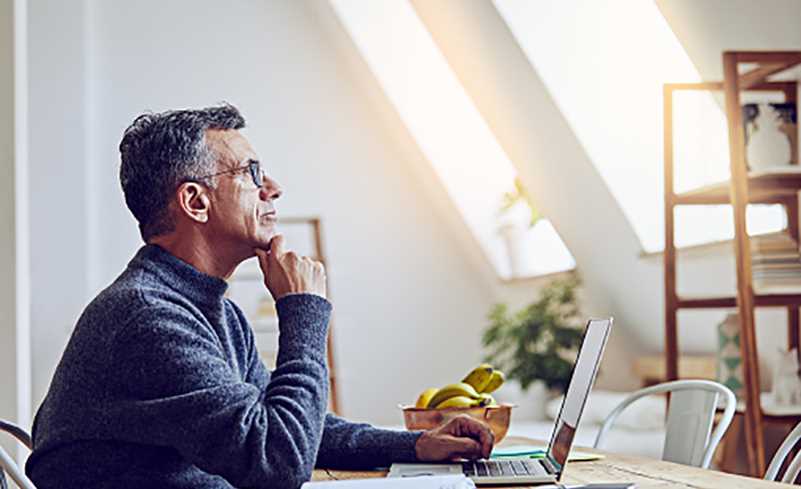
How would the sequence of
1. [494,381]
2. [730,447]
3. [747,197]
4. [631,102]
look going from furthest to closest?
1. [631,102]
2. [730,447]
3. [747,197]
4. [494,381]

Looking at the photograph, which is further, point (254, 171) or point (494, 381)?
point (494, 381)

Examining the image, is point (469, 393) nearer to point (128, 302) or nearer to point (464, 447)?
point (464, 447)

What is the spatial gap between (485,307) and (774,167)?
3622 millimetres

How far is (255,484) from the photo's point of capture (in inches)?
61.5

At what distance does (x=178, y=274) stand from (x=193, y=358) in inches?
8.2

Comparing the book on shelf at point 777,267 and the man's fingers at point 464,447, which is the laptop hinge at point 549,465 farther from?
the book on shelf at point 777,267

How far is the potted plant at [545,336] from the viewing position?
18.3 feet

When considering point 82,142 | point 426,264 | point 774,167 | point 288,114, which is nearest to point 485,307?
point 426,264

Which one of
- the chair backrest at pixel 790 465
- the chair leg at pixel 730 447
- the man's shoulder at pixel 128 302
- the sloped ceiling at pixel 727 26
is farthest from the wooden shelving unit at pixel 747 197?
the man's shoulder at pixel 128 302

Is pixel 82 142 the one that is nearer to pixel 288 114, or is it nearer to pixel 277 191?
pixel 288 114

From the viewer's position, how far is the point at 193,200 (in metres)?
1.80

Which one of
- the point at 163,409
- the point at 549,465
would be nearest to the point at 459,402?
the point at 549,465

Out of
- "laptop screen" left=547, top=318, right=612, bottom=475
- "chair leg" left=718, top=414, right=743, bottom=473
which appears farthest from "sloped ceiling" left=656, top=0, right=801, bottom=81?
"laptop screen" left=547, top=318, right=612, bottom=475

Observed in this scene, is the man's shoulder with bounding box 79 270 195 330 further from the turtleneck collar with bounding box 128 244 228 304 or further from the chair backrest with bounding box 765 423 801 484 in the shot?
the chair backrest with bounding box 765 423 801 484
